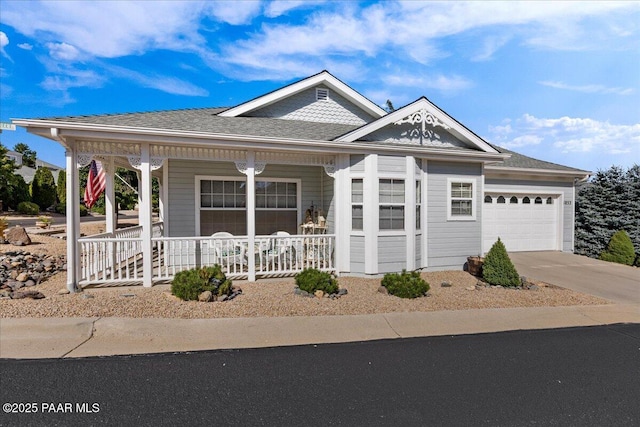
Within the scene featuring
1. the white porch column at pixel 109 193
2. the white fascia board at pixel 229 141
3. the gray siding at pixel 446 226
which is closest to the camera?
the white fascia board at pixel 229 141

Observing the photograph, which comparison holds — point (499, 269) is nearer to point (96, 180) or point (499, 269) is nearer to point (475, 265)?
point (475, 265)

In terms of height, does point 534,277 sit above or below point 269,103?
below

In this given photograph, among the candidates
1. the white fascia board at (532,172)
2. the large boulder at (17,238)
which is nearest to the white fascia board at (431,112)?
the white fascia board at (532,172)

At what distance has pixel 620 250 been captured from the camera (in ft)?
37.2

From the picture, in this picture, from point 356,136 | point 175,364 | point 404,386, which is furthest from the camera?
point 356,136

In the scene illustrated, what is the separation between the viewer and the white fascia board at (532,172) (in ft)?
37.2

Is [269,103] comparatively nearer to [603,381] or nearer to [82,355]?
[82,355]

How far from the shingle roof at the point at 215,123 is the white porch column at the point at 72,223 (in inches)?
30.9

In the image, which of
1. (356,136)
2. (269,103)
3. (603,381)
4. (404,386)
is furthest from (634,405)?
(269,103)

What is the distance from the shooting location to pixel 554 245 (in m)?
12.4

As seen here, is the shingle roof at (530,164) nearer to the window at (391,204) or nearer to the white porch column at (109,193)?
the window at (391,204)

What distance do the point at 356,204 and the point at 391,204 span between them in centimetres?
85

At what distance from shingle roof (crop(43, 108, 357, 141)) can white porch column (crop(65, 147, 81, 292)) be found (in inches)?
30.9

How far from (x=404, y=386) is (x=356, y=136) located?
591 cm
